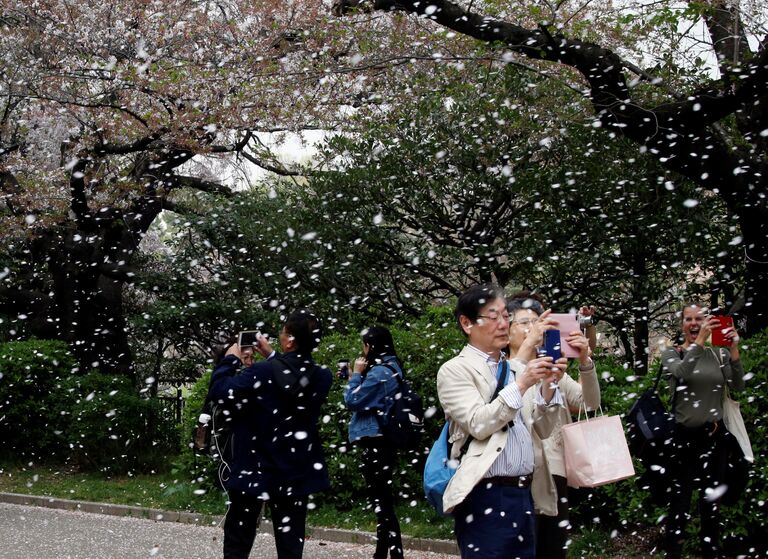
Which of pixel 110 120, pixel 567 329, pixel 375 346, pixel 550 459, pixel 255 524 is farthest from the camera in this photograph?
pixel 110 120

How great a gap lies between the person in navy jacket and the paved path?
2.28 metres

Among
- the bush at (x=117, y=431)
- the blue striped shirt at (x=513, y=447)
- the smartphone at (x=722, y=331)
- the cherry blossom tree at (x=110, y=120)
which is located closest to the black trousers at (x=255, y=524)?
the blue striped shirt at (x=513, y=447)

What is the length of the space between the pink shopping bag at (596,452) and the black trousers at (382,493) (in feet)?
A: 7.30

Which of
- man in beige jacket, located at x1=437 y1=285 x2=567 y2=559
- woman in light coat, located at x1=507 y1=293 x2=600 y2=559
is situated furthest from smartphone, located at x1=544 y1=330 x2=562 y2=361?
woman in light coat, located at x1=507 y1=293 x2=600 y2=559

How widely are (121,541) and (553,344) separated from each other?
5601 mm

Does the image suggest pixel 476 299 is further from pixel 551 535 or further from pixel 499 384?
pixel 551 535

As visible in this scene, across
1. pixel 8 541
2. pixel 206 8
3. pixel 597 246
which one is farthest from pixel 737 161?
pixel 206 8

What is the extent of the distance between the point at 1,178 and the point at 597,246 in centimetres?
995

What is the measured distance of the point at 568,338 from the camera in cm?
365

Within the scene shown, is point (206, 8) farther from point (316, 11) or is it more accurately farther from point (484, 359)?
point (484, 359)

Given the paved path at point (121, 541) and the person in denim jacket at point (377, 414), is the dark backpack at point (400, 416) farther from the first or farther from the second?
the paved path at point (121, 541)

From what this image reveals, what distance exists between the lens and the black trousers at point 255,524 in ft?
15.3

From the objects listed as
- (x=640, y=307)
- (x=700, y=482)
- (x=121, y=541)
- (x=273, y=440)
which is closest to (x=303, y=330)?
(x=273, y=440)

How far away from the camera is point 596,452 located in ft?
12.7
